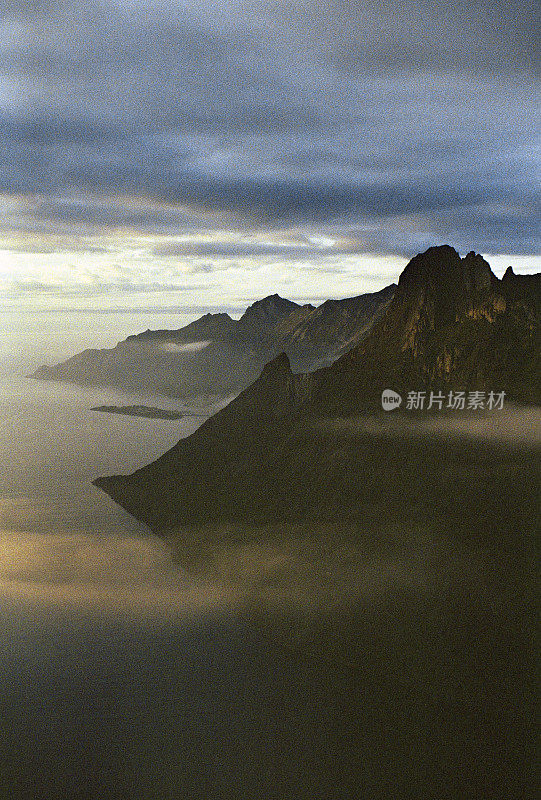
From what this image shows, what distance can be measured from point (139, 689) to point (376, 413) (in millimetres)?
39444

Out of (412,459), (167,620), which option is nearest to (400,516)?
(412,459)

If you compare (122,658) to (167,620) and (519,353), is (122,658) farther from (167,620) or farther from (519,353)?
(519,353)

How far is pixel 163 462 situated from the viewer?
11112cm

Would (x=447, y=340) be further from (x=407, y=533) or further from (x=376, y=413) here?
(x=407, y=533)

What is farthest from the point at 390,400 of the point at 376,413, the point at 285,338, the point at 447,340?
the point at 285,338

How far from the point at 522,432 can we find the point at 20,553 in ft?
233

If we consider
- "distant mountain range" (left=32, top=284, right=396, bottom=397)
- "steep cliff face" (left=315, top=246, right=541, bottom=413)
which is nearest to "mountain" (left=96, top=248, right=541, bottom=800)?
"steep cliff face" (left=315, top=246, right=541, bottom=413)

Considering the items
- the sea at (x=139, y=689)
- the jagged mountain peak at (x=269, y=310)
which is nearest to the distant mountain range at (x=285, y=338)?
the jagged mountain peak at (x=269, y=310)

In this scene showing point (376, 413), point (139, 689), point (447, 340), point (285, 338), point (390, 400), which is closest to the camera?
point (139, 689)

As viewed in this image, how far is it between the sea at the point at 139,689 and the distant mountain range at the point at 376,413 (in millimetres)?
11446

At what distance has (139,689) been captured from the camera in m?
65.8

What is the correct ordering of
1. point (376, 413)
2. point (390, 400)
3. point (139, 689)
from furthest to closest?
point (390, 400)
point (376, 413)
point (139, 689)

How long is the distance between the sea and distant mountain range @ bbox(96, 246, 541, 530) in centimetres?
1145

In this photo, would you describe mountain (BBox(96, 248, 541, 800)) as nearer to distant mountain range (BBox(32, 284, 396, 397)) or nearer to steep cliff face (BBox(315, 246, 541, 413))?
steep cliff face (BBox(315, 246, 541, 413))
